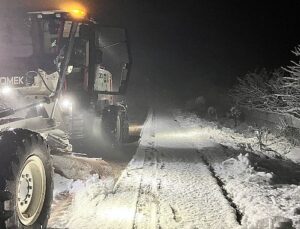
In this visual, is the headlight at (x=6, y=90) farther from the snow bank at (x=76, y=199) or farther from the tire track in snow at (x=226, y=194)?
the tire track in snow at (x=226, y=194)

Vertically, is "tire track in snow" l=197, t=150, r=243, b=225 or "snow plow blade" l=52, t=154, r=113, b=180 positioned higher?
"snow plow blade" l=52, t=154, r=113, b=180

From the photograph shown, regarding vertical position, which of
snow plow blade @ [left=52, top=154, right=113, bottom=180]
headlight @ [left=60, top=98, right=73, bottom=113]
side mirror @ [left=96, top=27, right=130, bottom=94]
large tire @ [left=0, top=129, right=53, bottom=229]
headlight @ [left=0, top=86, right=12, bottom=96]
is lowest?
snow plow blade @ [left=52, top=154, right=113, bottom=180]

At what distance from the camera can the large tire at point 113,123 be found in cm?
1191

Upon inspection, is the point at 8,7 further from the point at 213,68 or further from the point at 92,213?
the point at 213,68

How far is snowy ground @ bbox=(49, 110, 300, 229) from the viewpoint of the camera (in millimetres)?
5746

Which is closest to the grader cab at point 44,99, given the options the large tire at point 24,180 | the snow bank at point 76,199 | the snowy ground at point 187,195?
the large tire at point 24,180

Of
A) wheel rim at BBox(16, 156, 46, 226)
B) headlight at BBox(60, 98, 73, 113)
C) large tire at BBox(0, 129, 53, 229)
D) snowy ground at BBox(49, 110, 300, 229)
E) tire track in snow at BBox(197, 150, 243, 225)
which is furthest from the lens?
headlight at BBox(60, 98, 73, 113)

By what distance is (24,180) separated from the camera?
484 centimetres

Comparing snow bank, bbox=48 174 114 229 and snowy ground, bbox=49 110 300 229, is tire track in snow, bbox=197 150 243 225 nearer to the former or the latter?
snowy ground, bbox=49 110 300 229

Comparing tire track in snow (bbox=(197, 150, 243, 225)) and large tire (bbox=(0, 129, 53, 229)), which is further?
tire track in snow (bbox=(197, 150, 243, 225))

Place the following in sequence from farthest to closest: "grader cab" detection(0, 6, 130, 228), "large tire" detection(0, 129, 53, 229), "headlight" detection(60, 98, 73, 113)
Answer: "headlight" detection(60, 98, 73, 113), "grader cab" detection(0, 6, 130, 228), "large tire" detection(0, 129, 53, 229)

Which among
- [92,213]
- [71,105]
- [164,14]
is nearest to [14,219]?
[92,213]

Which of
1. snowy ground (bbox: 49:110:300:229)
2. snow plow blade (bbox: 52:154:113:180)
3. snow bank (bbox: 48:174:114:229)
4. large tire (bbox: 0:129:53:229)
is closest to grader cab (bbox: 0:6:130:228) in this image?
large tire (bbox: 0:129:53:229)

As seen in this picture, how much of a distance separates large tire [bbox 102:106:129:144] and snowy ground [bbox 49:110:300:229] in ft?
5.08
